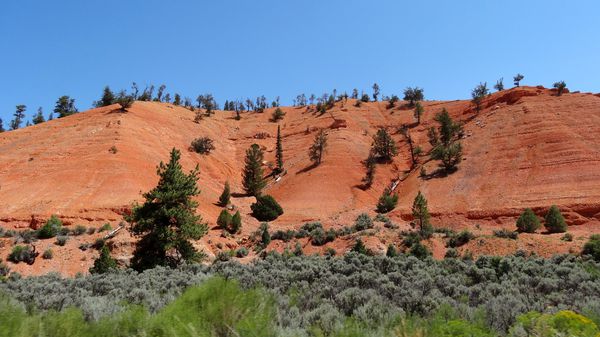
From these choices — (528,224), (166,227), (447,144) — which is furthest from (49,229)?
(447,144)

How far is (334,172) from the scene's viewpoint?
6069 centimetres

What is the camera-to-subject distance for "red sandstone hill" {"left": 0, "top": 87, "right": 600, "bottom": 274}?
124 feet

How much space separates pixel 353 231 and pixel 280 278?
26.2 metres

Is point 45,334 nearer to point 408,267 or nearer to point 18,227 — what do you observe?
point 408,267

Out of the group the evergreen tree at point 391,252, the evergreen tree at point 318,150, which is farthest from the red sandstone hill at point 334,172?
the evergreen tree at point 391,252

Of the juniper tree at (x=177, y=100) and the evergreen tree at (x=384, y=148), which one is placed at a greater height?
the juniper tree at (x=177, y=100)

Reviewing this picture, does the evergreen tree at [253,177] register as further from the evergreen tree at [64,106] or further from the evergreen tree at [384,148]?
the evergreen tree at [64,106]

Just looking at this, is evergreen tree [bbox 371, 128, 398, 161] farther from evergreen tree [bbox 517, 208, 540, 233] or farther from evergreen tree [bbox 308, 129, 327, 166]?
evergreen tree [bbox 517, 208, 540, 233]

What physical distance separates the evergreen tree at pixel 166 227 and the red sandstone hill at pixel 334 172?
6.02 m

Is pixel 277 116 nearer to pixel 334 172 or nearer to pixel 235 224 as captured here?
pixel 334 172

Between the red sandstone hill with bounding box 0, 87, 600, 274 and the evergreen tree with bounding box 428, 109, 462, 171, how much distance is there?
5.60 ft

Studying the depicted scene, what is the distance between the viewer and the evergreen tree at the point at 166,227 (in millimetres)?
23922

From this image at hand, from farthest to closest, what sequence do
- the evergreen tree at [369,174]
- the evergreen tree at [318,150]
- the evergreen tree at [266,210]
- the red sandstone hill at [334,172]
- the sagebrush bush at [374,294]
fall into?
the evergreen tree at [318,150], the evergreen tree at [369,174], the evergreen tree at [266,210], the red sandstone hill at [334,172], the sagebrush bush at [374,294]

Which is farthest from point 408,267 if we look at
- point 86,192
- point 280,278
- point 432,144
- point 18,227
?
point 432,144
